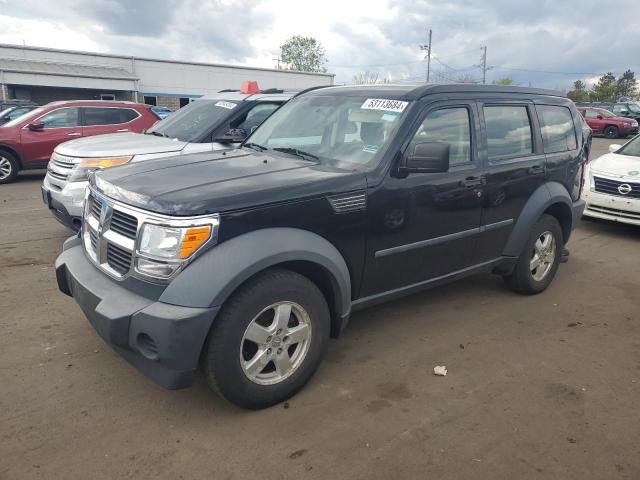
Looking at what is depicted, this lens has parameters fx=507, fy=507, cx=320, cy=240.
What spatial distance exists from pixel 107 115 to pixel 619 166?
9735 mm

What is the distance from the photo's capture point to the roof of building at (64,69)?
31.4 meters

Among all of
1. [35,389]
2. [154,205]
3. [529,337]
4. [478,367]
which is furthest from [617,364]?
[35,389]

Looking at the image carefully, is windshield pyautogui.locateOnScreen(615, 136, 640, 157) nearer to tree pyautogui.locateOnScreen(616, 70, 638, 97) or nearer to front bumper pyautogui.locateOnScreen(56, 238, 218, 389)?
front bumper pyautogui.locateOnScreen(56, 238, 218, 389)

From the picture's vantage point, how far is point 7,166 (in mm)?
10766

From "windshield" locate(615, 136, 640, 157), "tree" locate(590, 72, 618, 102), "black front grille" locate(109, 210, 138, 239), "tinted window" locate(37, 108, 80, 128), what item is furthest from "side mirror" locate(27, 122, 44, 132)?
"tree" locate(590, 72, 618, 102)

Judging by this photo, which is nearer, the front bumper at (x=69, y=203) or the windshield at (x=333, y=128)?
the windshield at (x=333, y=128)

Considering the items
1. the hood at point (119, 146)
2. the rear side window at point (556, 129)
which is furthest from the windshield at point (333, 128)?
the hood at point (119, 146)

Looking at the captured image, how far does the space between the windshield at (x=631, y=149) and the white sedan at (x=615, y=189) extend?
0.08m

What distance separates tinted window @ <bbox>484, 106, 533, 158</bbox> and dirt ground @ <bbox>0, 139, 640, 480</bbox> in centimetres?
143

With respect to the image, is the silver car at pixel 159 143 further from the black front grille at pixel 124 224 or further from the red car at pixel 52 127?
the red car at pixel 52 127

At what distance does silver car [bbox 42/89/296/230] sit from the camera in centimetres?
571

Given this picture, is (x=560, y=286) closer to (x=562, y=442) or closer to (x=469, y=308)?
(x=469, y=308)

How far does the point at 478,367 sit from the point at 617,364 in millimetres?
1046

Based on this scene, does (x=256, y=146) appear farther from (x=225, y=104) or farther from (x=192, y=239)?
(x=225, y=104)
